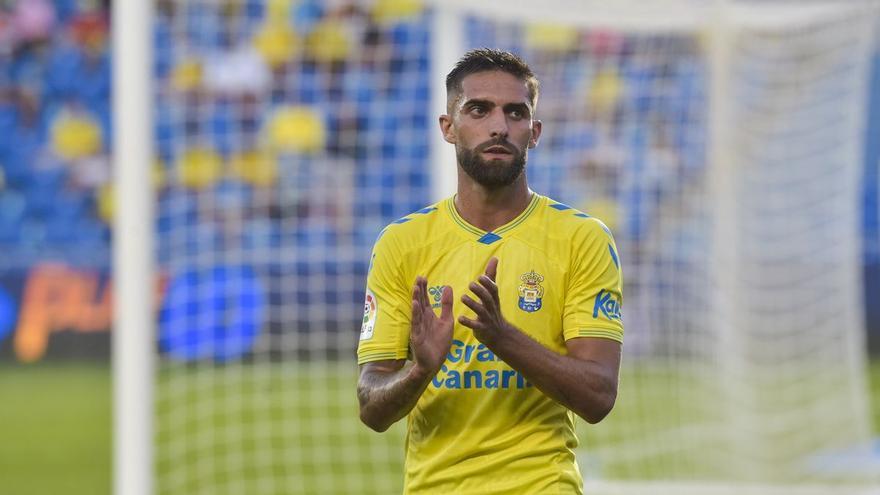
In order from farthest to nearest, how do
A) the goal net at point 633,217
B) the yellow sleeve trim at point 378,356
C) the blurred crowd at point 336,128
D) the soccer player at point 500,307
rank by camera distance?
the blurred crowd at point 336,128, the goal net at point 633,217, the yellow sleeve trim at point 378,356, the soccer player at point 500,307

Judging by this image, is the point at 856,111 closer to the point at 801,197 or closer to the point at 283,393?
the point at 801,197

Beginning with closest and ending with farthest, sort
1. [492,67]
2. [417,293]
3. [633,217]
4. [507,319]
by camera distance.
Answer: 1. [417,293]
2. [507,319]
3. [492,67]
4. [633,217]

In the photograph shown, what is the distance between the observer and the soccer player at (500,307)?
3.40m

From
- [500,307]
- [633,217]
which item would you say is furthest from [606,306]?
[633,217]

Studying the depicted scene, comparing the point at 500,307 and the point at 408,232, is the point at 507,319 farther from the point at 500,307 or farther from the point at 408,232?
the point at 408,232

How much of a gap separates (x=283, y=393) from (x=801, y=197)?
16.9 ft

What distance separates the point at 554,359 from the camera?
3264 mm

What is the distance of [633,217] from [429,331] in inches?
275

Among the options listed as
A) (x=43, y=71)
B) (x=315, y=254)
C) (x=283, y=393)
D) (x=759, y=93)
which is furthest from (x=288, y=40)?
(x=43, y=71)

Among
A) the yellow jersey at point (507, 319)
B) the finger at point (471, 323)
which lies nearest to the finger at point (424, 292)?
the finger at point (471, 323)

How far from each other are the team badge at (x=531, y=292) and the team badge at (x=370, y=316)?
363 mm

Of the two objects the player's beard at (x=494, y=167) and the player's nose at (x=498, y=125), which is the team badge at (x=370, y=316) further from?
the player's nose at (x=498, y=125)

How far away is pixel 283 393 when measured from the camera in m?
12.7

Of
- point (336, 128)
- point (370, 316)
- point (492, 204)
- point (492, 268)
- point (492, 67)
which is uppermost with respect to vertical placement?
point (336, 128)
